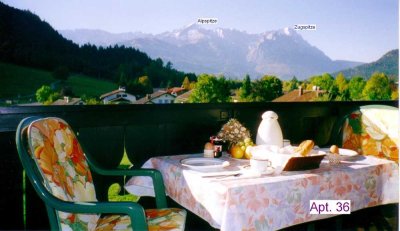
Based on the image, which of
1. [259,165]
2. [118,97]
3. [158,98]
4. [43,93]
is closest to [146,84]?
[158,98]

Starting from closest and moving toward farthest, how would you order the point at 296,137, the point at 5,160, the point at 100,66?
the point at 5,160 < the point at 100,66 < the point at 296,137

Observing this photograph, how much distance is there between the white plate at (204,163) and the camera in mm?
1502

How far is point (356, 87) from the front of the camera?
11.4ft

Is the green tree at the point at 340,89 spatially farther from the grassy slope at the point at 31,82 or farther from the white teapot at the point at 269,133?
the grassy slope at the point at 31,82

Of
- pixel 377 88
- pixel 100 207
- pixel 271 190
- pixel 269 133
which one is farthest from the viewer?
pixel 377 88

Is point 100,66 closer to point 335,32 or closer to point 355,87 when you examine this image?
point 335,32

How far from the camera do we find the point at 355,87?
3.47m

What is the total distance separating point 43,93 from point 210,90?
4.17 ft

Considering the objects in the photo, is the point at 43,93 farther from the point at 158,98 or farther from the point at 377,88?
the point at 377,88

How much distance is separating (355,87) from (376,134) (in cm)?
141

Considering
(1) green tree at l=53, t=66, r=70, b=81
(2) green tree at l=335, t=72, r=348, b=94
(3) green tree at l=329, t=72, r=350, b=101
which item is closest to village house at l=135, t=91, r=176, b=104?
(1) green tree at l=53, t=66, r=70, b=81

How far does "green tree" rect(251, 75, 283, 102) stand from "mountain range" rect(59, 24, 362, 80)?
0.07m

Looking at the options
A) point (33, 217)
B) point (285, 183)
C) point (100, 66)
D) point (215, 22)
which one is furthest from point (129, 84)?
point (285, 183)

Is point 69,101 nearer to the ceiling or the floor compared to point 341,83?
nearer to the floor
